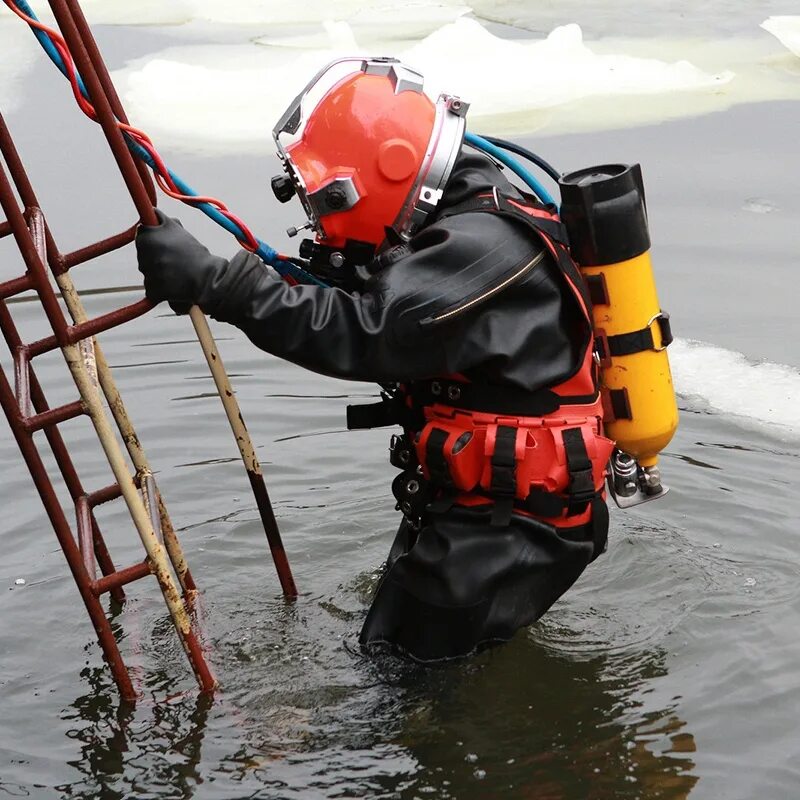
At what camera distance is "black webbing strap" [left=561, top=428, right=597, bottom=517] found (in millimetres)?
3281

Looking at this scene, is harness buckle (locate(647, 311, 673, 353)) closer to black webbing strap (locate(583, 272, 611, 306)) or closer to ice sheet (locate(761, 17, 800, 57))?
black webbing strap (locate(583, 272, 611, 306))

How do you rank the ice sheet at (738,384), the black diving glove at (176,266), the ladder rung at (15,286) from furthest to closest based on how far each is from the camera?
1. the ice sheet at (738,384)
2. the ladder rung at (15,286)
3. the black diving glove at (176,266)

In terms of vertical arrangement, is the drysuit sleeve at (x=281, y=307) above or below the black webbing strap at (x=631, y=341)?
above

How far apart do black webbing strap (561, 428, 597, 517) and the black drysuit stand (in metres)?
0.14

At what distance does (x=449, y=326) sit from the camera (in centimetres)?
308

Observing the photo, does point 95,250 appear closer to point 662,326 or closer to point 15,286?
point 15,286

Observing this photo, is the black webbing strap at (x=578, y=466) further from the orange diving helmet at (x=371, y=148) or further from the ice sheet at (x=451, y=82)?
the ice sheet at (x=451, y=82)

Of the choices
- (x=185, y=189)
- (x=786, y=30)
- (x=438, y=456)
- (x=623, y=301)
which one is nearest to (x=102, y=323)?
(x=185, y=189)

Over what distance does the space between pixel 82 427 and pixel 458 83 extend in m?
3.78

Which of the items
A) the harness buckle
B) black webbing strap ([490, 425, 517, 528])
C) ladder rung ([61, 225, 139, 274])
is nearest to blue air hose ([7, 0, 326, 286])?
ladder rung ([61, 225, 139, 274])

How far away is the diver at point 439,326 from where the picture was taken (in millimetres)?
3039

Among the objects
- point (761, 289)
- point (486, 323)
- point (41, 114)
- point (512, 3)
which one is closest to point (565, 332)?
point (486, 323)

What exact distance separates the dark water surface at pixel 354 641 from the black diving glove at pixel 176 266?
1.20 meters

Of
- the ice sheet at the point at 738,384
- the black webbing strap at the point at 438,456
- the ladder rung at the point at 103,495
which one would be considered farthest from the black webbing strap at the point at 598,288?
the ice sheet at the point at 738,384
